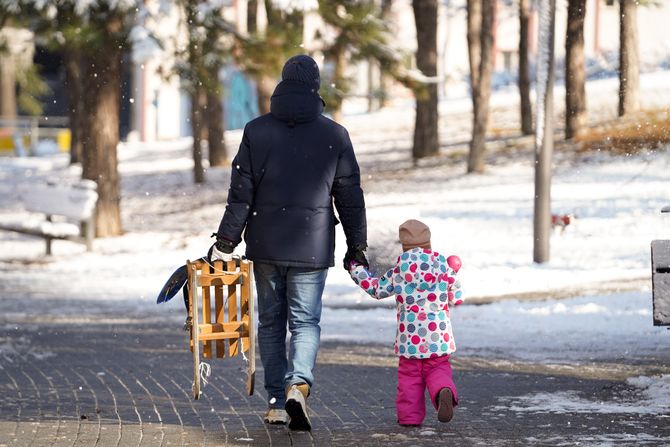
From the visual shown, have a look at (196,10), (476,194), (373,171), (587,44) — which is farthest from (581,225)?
(587,44)

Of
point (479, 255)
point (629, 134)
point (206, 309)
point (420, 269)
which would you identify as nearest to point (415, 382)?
point (420, 269)

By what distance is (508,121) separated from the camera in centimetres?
3894

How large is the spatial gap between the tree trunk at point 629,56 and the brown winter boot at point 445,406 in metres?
22.7

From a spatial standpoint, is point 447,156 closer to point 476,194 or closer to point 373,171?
point 373,171

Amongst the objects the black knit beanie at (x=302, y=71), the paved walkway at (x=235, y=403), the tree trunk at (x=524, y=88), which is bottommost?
the paved walkway at (x=235, y=403)

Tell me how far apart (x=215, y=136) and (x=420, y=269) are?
28.5 m

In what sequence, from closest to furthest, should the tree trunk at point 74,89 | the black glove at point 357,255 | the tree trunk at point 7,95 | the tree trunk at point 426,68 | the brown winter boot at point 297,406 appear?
the brown winter boot at point 297,406, the black glove at point 357,255, the tree trunk at point 426,68, the tree trunk at point 74,89, the tree trunk at point 7,95

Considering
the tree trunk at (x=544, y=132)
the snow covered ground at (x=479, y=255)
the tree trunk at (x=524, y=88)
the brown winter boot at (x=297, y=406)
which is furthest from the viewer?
the tree trunk at (x=524, y=88)

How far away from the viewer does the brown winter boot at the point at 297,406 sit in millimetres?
7395

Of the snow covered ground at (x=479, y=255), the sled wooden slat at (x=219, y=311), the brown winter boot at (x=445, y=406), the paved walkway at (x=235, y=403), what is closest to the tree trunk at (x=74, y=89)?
the snow covered ground at (x=479, y=255)

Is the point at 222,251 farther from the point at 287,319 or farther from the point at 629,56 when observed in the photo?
the point at 629,56

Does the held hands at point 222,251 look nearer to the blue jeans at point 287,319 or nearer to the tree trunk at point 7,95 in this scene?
the blue jeans at point 287,319

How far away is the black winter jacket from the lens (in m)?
7.58

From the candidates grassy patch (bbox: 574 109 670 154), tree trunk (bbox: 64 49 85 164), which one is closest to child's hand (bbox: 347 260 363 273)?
grassy patch (bbox: 574 109 670 154)
